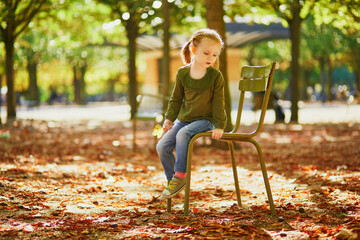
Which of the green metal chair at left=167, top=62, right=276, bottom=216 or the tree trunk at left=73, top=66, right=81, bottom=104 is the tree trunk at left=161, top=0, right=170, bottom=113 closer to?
the green metal chair at left=167, top=62, right=276, bottom=216

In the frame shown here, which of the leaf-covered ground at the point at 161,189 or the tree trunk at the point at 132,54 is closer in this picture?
the leaf-covered ground at the point at 161,189

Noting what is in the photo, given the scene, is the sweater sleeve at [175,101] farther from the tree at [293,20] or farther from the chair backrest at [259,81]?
the tree at [293,20]

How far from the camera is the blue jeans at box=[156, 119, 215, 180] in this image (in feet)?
13.5

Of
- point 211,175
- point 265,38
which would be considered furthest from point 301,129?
point 265,38

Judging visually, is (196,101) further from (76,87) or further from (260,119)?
(76,87)

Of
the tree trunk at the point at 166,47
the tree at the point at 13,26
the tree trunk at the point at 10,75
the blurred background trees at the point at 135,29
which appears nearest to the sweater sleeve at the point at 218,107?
the blurred background trees at the point at 135,29

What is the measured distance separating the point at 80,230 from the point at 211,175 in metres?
3.12

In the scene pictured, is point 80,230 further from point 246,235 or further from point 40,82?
point 40,82

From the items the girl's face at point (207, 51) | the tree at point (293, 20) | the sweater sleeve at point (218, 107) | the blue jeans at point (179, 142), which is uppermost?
the tree at point (293, 20)

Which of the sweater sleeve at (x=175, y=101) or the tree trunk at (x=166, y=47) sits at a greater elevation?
the tree trunk at (x=166, y=47)

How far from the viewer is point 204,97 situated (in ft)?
13.7

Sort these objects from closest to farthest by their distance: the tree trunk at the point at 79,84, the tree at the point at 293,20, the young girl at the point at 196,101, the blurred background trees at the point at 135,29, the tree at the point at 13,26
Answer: the young girl at the point at 196,101 → the blurred background trees at the point at 135,29 → the tree at the point at 293,20 → the tree at the point at 13,26 → the tree trunk at the point at 79,84

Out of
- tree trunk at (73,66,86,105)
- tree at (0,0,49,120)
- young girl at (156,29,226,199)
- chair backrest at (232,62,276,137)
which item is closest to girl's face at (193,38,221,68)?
young girl at (156,29,226,199)

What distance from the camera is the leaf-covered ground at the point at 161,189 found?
3725 mm
